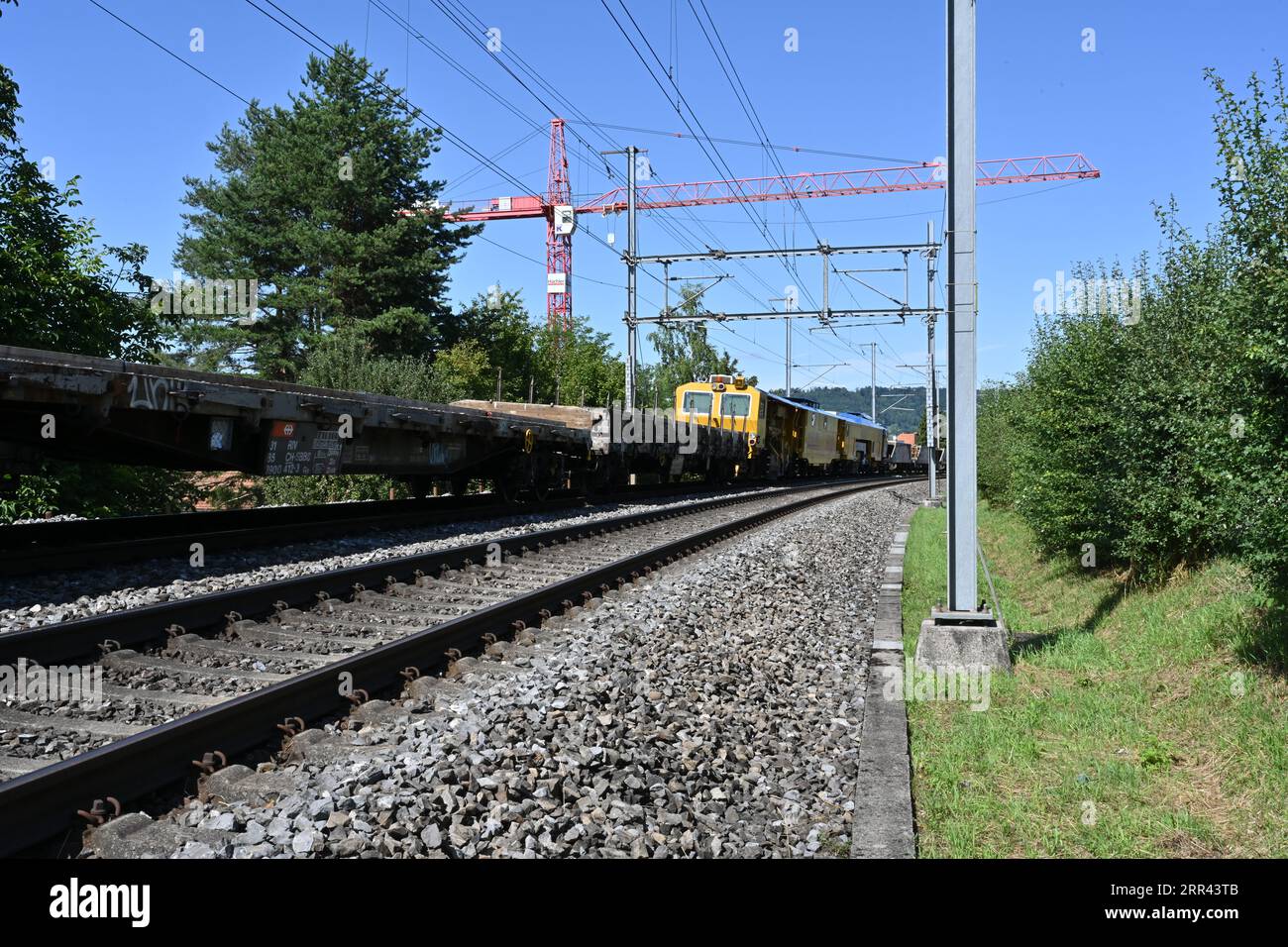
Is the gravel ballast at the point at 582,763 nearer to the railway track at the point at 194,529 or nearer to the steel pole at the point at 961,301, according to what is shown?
the steel pole at the point at 961,301

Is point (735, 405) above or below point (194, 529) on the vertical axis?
above

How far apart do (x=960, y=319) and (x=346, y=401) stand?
6.52m

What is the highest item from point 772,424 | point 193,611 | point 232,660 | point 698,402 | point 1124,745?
point 698,402

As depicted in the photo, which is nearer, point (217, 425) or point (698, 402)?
point (217, 425)

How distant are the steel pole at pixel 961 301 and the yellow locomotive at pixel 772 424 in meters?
18.8

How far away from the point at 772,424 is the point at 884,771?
28.5 m

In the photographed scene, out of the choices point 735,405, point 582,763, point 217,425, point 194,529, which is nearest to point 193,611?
point 582,763

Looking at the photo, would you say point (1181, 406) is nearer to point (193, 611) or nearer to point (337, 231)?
point (193, 611)

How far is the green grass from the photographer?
3.47 metres

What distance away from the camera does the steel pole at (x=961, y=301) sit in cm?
606

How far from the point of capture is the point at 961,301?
6.08m
